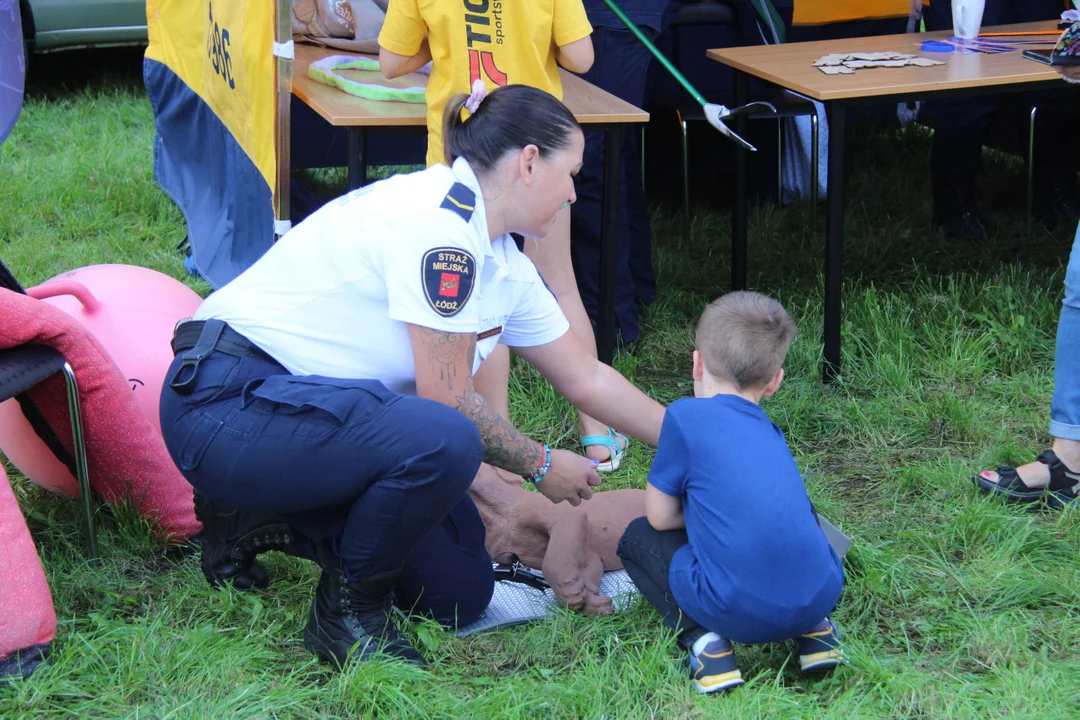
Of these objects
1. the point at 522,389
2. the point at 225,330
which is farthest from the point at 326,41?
the point at 225,330

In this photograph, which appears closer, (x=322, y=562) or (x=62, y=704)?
(x=62, y=704)

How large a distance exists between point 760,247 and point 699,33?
0.96 m

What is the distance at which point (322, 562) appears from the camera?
2.15 m

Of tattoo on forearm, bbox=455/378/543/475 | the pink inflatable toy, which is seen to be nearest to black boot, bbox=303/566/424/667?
tattoo on forearm, bbox=455/378/543/475

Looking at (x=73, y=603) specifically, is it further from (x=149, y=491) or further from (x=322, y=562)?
(x=322, y=562)

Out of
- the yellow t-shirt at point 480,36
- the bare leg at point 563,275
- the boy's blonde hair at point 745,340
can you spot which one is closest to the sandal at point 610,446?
the bare leg at point 563,275

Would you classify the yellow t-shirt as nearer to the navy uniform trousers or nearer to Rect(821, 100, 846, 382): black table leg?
Rect(821, 100, 846, 382): black table leg

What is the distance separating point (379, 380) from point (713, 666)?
0.81 m

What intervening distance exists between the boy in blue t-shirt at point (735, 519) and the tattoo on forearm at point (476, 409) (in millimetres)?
246

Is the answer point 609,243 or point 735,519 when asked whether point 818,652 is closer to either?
point 735,519

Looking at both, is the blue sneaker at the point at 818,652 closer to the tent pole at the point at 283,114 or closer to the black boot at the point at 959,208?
the tent pole at the point at 283,114

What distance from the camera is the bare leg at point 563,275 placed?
3.06m

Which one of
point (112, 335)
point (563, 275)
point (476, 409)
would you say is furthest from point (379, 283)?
point (563, 275)

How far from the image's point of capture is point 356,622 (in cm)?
211
